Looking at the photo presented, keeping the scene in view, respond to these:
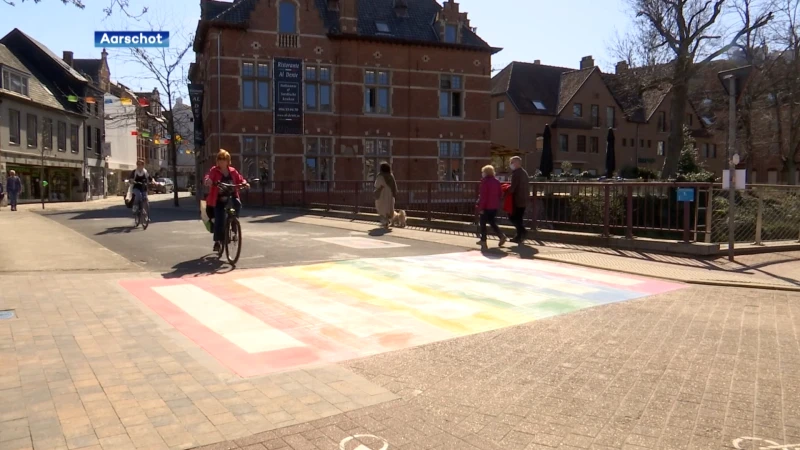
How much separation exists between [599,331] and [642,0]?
24.7 meters

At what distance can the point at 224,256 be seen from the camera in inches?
414

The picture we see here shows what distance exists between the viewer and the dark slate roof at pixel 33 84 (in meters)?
36.5

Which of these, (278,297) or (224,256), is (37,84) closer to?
(224,256)

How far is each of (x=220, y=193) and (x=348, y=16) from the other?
25.7m

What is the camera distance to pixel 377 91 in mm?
34750

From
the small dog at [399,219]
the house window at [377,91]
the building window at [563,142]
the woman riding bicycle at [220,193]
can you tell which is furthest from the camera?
the building window at [563,142]

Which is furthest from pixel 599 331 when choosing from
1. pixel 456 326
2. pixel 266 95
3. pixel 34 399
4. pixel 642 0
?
pixel 266 95

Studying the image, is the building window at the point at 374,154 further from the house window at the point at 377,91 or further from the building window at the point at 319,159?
the building window at the point at 319,159

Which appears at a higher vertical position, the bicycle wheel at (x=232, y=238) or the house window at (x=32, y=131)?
the house window at (x=32, y=131)

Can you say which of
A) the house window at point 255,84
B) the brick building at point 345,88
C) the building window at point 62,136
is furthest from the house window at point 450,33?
the building window at point 62,136

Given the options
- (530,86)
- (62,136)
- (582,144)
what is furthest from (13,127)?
(582,144)

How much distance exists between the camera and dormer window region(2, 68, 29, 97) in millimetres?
34766

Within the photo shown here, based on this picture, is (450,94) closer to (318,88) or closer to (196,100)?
(318,88)

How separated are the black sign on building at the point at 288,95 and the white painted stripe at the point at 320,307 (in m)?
24.4
